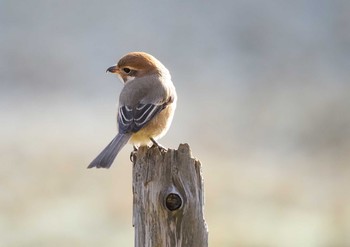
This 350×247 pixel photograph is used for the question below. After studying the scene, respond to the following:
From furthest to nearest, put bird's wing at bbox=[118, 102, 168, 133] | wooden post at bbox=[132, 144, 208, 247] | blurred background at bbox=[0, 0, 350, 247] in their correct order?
blurred background at bbox=[0, 0, 350, 247] < bird's wing at bbox=[118, 102, 168, 133] < wooden post at bbox=[132, 144, 208, 247]

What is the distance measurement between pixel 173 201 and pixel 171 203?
1cm

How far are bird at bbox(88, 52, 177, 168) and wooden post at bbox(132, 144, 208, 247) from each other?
1.58 meters

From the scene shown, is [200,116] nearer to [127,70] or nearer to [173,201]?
[127,70]

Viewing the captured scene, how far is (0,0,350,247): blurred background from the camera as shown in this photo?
42.4 feet

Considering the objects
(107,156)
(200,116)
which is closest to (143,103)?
(107,156)

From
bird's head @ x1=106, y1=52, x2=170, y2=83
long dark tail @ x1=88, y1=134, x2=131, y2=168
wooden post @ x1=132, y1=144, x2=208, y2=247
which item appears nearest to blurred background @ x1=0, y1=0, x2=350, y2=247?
bird's head @ x1=106, y1=52, x2=170, y2=83

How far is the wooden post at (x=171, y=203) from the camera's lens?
568 centimetres

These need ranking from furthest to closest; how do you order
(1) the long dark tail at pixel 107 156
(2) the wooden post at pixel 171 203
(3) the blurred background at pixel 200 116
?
(3) the blurred background at pixel 200 116 → (1) the long dark tail at pixel 107 156 → (2) the wooden post at pixel 171 203

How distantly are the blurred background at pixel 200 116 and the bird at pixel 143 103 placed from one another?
402cm

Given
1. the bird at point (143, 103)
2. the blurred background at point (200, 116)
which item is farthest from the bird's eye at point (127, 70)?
the blurred background at point (200, 116)

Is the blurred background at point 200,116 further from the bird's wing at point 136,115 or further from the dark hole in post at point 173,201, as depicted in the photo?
the dark hole in post at point 173,201

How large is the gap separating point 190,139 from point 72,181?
272cm

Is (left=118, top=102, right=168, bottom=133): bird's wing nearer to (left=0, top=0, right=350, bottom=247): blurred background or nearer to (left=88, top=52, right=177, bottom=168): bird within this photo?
(left=88, top=52, right=177, bottom=168): bird

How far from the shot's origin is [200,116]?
702 inches
